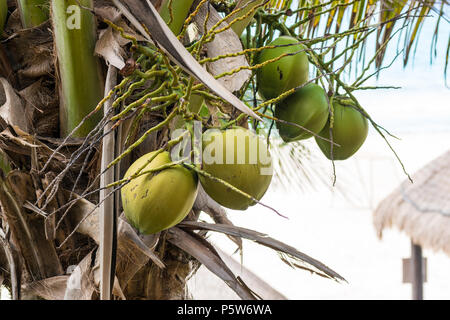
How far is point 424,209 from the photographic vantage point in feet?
10.1

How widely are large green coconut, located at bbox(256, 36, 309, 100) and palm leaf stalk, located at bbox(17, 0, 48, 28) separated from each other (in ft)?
0.90

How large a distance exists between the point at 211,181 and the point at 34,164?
0.80 feet

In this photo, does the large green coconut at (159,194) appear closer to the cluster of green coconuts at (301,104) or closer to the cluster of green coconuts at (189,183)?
the cluster of green coconuts at (189,183)

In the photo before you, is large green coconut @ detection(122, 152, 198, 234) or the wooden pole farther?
the wooden pole

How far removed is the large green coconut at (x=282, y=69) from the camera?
0.61 m

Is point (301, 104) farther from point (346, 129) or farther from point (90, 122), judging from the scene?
point (90, 122)

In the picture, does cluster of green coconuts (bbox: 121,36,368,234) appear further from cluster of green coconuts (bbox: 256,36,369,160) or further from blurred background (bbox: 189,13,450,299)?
blurred background (bbox: 189,13,450,299)

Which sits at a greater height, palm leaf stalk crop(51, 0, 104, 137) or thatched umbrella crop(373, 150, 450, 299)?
palm leaf stalk crop(51, 0, 104, 137)

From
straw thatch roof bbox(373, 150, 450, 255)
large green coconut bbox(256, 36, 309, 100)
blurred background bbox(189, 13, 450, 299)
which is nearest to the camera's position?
large green coconut bbox(256, 36, 309, 100)

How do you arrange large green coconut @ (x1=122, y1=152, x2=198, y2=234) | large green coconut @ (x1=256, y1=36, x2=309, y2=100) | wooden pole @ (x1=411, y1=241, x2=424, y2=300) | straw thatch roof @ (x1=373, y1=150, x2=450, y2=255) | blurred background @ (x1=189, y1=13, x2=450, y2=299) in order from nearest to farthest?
1. large green coconut @ (x1=122, y1=152, x2=198, y2=234)
2. large green coconut @ (x1=256, y1=36, x2=309, y2=100)
3. straw thatch roof @ (x1=373, y1=150, x2=450, y2=255)
4. wooden pole @ (x1=411, y1=241, x2=424, y2=300)
5. blurred background @ (x1=189, y1=13, x2=450, y2=299)

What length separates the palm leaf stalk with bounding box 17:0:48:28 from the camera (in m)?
0.62

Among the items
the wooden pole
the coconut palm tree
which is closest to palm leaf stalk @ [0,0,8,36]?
the coconut palm tree
